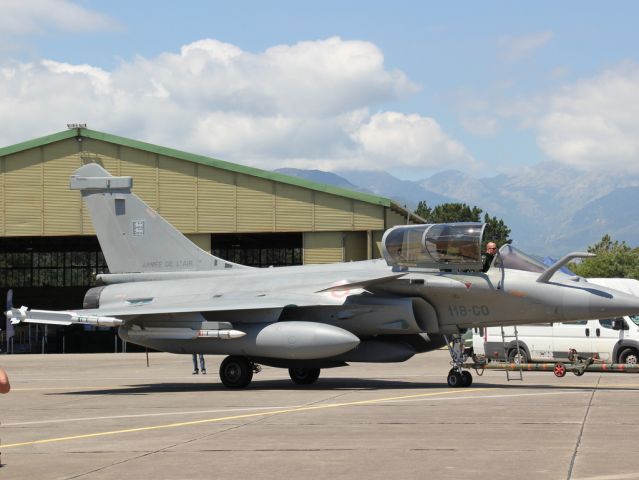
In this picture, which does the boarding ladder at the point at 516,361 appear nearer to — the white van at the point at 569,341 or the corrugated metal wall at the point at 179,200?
the white van at the point at 569,341

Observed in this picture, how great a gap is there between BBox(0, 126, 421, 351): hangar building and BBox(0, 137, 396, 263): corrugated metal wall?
0.15 ft

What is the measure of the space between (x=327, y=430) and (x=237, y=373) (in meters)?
7.95

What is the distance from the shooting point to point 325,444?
36.9 ft

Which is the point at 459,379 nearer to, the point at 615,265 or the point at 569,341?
the point at 569,341

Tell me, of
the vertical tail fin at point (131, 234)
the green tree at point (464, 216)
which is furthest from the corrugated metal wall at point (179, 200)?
the green tree at point (464, 216)

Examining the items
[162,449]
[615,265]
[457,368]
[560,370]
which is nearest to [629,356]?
[560,370]

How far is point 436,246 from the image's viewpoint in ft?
62.4

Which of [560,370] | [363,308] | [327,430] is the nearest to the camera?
[327,430]

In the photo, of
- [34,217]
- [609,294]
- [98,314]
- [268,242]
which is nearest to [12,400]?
[98,314]

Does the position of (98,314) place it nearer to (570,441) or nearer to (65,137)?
(570,441)

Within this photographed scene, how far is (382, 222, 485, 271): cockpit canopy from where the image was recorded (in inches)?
737

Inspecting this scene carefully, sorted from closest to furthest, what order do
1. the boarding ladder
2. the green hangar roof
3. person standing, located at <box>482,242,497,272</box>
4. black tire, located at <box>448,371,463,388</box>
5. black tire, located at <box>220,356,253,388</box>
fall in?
person standing, located at <box>482,242,497,272</box> → black tire, located at <box>448,371,463,388</box> → black tire, located at <box>220,356,253,388</box> → the boarding ladder → the green hangar roof

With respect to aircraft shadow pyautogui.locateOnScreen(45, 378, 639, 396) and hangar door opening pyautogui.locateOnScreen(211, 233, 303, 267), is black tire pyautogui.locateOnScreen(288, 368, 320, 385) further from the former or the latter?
hangar door opening pyautogui.locateOnScreen(211, 233, 303, 267)

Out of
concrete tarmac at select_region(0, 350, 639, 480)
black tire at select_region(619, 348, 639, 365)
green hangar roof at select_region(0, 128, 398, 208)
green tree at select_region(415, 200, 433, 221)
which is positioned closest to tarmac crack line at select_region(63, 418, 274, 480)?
concrete tarmac at select_region(0, 350, 639, 480)
